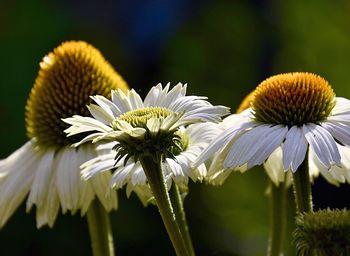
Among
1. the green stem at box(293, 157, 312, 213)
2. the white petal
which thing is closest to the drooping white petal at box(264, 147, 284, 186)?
the green stem at box(293, 157, 312, 213)

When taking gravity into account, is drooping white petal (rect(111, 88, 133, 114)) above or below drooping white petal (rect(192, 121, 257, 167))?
above

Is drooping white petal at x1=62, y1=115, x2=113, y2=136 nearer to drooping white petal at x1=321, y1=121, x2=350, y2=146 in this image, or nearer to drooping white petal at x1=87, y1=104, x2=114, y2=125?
drooping white petal at x1=87, y1=104, x2=114, y2=125

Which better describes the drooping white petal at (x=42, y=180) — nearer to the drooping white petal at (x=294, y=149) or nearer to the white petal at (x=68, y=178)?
the white petal at (x=68, y=178)

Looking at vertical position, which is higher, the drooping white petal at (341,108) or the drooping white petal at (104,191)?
the drooping white petal at (341,108)

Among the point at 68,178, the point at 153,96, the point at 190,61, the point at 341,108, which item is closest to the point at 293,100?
the point at 341,108

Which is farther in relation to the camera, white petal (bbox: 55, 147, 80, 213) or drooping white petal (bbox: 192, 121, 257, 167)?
white petal (bbox: 55, 147, 80, 213)

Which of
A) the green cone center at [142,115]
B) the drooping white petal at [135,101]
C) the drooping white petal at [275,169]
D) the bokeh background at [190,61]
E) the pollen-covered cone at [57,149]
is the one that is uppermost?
the drooping white petal at [135,101]

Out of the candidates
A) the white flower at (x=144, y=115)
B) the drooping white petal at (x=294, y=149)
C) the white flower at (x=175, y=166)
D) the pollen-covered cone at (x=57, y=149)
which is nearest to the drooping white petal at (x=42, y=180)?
the pollen-covered cone at (x=57, y=149)

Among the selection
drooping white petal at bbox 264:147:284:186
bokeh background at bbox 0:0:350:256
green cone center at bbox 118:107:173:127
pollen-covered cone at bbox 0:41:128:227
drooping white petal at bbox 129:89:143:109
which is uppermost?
drooping white petal at bbox 129:89:143:109
